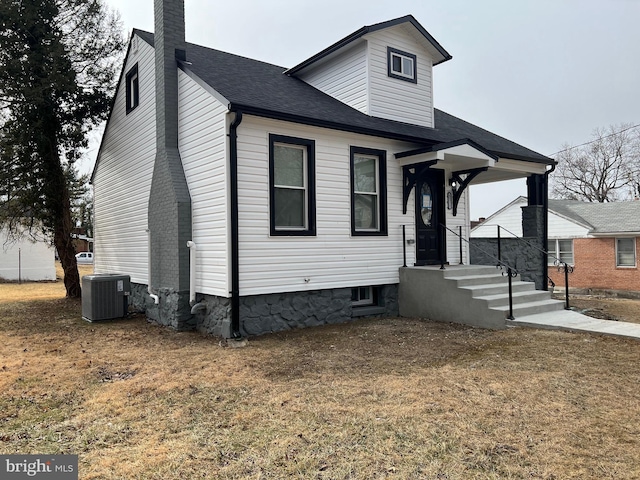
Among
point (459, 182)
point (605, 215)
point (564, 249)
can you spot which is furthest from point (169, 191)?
point (605, 215)

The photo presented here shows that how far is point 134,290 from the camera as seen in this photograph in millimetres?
10477

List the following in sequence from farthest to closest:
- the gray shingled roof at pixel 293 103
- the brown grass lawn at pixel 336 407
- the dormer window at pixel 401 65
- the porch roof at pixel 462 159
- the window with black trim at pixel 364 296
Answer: the dormer window at pixel 401 65 → the window with black trim at pixel 364 296 → the porch roof at pixel 462 159 → the gray shingled roof at pixel 293 103 → the brown grass lawn at pixel 336 407

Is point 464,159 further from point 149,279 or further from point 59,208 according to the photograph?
point 59,208

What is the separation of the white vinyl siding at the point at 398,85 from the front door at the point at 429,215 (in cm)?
151

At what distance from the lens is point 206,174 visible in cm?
754

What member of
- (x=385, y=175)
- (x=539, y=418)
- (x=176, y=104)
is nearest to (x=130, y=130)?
(x=176, y=104)

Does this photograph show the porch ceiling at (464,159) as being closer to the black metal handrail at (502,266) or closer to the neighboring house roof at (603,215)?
the black metal handrail at (502,266)

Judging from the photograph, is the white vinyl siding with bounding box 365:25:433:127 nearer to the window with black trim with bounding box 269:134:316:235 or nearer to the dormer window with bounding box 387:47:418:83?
the dormer window with bounding box 387:47:418:83

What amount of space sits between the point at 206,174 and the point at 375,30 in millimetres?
5020

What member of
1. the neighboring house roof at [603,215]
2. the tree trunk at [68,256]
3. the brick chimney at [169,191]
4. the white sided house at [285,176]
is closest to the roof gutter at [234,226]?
the white sided house at [285,176]

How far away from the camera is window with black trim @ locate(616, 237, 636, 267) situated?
1952 cm

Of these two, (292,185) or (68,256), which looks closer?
(292,185)

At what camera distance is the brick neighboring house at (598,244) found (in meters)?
19.6

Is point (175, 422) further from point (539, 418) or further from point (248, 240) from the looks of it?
point (248, 240)
